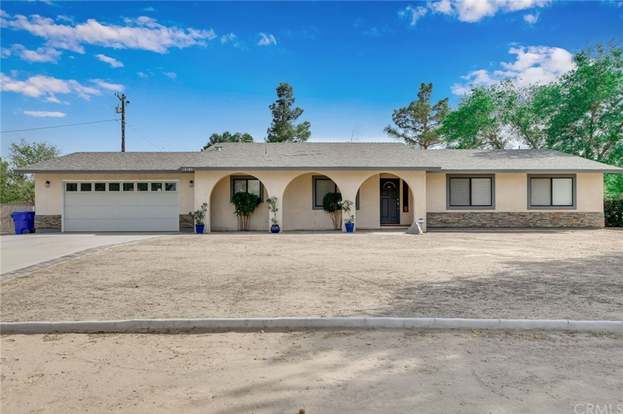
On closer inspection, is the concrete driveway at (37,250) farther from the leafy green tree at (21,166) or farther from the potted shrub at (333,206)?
the leafy green tree at (21,166)

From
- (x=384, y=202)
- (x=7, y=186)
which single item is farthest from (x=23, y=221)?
(x=7, y=186)

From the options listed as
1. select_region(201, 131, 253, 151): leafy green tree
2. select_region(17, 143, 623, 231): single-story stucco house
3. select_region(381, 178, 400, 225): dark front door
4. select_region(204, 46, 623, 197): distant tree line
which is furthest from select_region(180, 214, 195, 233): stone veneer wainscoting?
select_region(201, 131, 253, 151): leafy green tree

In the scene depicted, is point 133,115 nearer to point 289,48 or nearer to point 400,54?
point 289,48

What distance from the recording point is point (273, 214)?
17625 mm

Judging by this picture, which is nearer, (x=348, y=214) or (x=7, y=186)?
(x=348, y=214)

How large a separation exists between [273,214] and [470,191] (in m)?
9.31

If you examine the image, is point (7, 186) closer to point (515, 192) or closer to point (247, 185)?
point (247, 185)

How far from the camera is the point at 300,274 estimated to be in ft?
25.8

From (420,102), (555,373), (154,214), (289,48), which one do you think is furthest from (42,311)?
(420,102)

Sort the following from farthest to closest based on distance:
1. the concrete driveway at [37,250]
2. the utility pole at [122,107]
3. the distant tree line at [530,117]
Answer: the utility pole at [122,107], the distant tree line at [530,117], the concrete driveway at [37,250]

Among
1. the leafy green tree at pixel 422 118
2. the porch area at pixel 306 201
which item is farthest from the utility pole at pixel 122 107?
the leafy green tree at pixel 422 118

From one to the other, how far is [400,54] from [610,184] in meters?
15.2

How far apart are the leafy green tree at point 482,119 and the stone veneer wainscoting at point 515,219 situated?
1272 cm

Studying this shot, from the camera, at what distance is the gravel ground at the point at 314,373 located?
291cm
